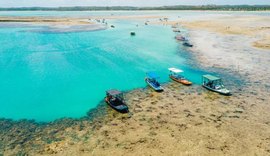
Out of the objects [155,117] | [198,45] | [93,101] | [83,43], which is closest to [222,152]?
[155,117]

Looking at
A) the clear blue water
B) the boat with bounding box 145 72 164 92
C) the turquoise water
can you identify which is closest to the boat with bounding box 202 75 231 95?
the clear blue water

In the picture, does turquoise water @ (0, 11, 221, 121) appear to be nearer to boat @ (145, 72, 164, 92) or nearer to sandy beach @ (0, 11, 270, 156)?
boat @ (145, 72, 164, 92)

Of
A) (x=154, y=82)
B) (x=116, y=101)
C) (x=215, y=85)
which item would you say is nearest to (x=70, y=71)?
(x=154, y=82)

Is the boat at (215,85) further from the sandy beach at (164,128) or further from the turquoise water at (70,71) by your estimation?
the turquoise water at (70,71)

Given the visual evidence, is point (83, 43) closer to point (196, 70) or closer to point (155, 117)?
point (196, 70)

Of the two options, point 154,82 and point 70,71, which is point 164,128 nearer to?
point 154,82

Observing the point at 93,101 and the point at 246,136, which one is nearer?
the point at 246,136
